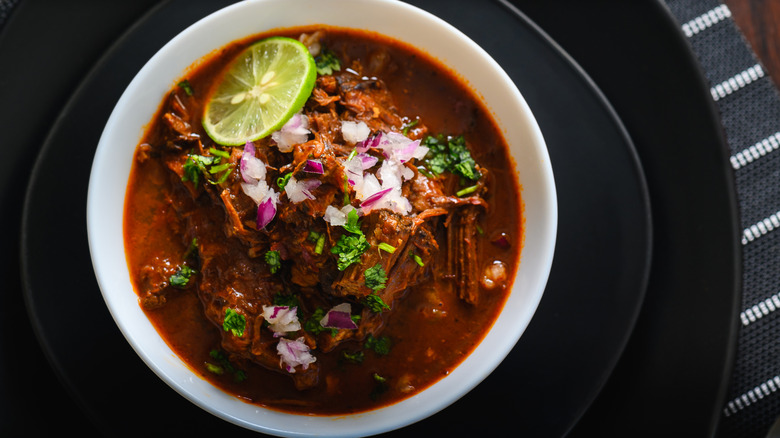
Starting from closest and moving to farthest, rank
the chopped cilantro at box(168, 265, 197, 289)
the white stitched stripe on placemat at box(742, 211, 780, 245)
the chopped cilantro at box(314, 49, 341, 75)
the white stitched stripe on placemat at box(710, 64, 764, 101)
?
the chopped cilantro at box(168, 265, 197, 289), the chopped cilantro at box(314, 49, 341, 75), the white stitched stripe on placemat at box(742, 211, 780, 245), the white stitched stripe on placemat at box(710, 64, 764, 101)

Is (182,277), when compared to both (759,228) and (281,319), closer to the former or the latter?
(281,319)

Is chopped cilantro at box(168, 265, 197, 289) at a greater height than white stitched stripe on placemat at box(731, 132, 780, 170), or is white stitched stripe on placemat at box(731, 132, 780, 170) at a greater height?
chopped cilantro at box(168, 265, 197, 289)

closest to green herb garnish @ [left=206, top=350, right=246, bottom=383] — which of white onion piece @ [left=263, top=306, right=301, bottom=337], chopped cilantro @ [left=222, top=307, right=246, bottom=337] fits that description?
chopped cilantro @ [left=222, top=307, right=246, bottom=337]

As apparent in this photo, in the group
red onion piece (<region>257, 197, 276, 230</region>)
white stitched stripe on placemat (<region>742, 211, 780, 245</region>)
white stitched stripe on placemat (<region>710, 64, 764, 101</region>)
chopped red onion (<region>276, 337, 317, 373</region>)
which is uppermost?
red onion piece (<region>257, 197, 276, 230</region>)

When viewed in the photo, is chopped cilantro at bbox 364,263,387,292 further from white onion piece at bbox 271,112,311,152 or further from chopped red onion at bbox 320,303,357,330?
white onion piece at bbox 271,112,311,152

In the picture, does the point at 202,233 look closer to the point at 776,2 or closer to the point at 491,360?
the point at 491,360

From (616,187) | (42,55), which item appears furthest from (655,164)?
(42,55)
